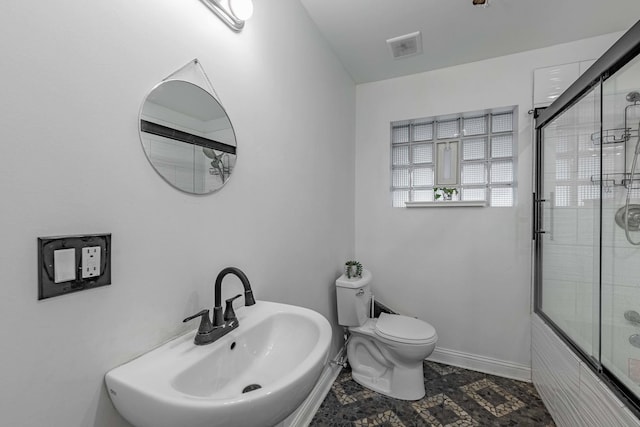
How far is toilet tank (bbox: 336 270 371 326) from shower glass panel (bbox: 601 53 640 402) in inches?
49.9

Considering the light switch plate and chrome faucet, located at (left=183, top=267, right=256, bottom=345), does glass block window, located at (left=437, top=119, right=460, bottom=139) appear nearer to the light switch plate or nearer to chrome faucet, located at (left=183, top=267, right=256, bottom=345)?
chrome faucet, located at (left=183, top=267, right=256, bottom=345)

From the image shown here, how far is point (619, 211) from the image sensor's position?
144 centimetres

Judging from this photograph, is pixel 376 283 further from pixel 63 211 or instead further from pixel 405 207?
pixel 63 211

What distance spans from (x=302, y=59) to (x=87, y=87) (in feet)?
4.21

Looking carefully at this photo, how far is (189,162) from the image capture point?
38.1 inches

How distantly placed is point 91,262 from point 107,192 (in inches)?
7.1

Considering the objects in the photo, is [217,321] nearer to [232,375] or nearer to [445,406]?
[232,375]

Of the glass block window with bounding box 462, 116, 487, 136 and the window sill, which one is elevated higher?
the glass block window with bounding box 462, 116, 487, 136

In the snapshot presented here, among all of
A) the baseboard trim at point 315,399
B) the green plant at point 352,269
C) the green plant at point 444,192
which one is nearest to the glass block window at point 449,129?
the green plant at point 444,192

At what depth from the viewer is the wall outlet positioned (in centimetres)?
68

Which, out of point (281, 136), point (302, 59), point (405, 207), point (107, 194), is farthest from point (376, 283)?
point (107, 194)

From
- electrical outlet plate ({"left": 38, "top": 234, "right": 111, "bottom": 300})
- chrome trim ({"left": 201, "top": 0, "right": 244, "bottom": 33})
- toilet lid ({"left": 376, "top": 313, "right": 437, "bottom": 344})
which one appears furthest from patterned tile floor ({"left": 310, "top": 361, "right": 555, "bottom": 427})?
chrome trim ({"left": 201, "top": 0, "right": 244, "bottom": 33})

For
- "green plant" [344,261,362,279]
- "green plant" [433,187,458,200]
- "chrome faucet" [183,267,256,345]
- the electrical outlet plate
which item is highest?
"green plant" [433,187,458,200]

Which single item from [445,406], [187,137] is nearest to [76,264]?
[187,137]
